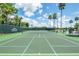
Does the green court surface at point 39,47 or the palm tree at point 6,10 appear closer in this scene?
the green court surface at point 39,47

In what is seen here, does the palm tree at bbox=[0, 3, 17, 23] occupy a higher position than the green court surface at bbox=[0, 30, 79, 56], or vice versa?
the palm tree at bbox=[0, 3, 17, 23]

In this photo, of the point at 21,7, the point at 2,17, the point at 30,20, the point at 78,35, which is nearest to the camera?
the point at 21,7

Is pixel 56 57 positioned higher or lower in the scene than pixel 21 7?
lower

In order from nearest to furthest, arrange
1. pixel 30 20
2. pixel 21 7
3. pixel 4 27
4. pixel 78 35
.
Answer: pixel 21 7, pixel 30 20, pixel 4 27, pixel 78 35

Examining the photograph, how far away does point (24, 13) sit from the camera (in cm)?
1653

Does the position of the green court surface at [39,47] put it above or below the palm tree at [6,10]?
below

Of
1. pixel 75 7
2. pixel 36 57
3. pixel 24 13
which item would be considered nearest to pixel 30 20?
pixel 24 13

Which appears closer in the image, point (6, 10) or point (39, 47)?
point (39, 47)

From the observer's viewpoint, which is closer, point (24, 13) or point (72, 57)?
point (72, 57)

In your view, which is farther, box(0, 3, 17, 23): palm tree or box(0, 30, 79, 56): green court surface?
box(0, 3, 17, 23): palm tree

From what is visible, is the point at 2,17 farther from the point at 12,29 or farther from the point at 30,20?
the point at 30,20

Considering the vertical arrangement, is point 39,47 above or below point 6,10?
below

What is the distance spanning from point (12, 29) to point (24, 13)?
14.0 m

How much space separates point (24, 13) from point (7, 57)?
4152 millimetres
